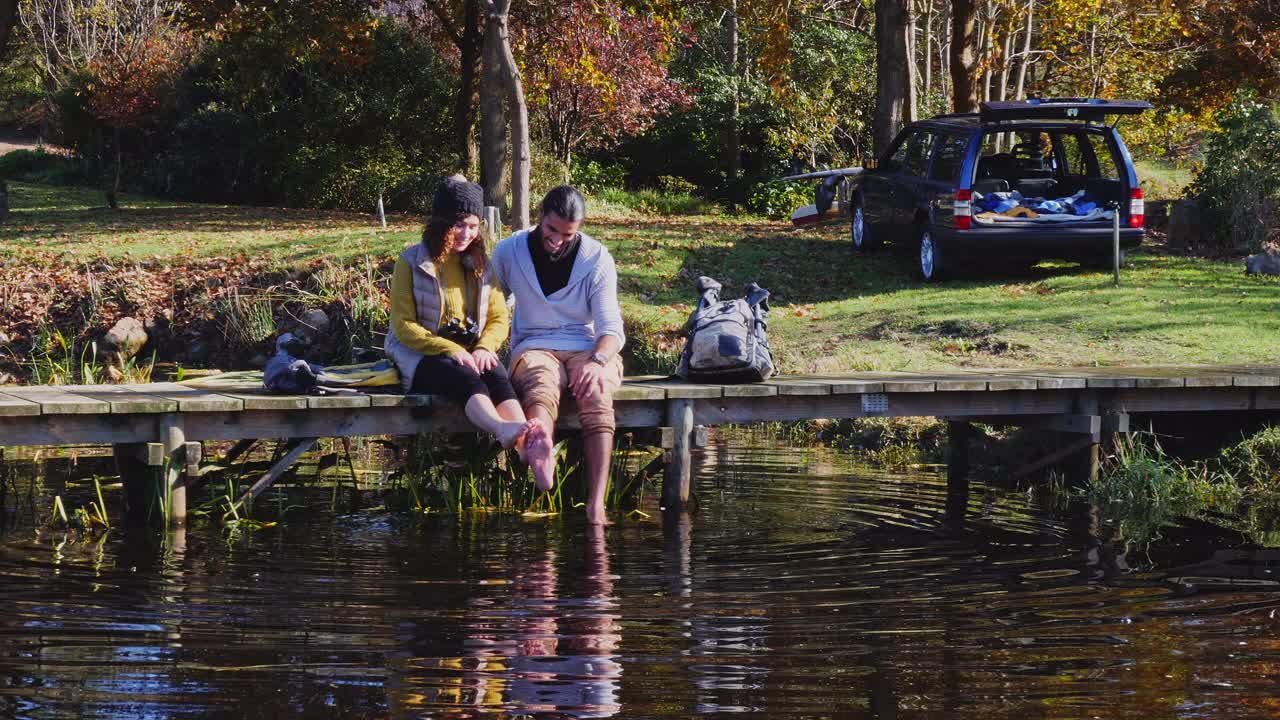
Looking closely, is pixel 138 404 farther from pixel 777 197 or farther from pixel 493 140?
pixel 777 197

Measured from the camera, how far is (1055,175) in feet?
57.4

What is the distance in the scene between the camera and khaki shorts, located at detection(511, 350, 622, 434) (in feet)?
30.0

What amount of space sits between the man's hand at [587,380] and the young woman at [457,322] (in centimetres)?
36

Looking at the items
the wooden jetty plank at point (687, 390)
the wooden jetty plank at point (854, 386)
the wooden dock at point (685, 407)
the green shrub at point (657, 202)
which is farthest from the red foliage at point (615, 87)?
the wooden jetty plank at point (687, 390)

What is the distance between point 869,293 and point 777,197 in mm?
15947

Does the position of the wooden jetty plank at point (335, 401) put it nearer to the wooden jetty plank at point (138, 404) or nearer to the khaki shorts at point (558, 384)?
the wooden jetty plank at point (138, 404)

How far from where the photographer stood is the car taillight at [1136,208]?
1695cm

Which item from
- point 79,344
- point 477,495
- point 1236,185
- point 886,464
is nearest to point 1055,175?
point 1236,185

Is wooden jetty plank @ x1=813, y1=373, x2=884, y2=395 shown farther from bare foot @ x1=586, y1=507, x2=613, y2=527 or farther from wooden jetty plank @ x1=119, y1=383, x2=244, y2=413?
wooden jetty plank @ x1=119, y1=383, x2=244, y2=413

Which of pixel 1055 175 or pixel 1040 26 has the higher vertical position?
pixel 1040 26

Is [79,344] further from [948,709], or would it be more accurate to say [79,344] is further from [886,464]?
[948,709]

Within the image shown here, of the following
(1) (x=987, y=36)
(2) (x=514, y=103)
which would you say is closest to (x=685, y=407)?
(2) (x=514, y=103)

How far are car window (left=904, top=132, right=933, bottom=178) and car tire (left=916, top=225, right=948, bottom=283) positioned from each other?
2.37ft

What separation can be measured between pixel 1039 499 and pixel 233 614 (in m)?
6.07
